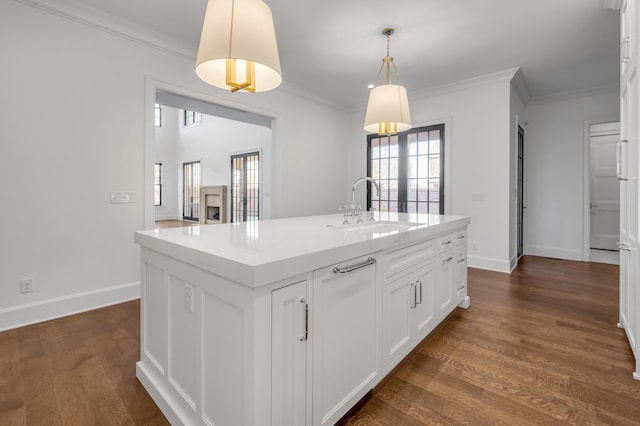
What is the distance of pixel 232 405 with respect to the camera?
1.11 m

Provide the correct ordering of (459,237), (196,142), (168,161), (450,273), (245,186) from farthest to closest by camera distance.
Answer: (168,161) < (196,142) < (245,186) < (459,237) < (450,273)

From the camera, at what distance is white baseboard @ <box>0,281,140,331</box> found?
2.54 metres

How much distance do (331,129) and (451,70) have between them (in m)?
2.28

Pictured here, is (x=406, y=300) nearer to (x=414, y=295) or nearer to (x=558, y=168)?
(x=414, y=295)

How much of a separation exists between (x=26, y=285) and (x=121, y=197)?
1.04 m

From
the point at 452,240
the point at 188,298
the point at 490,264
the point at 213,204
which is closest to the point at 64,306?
the point at 188,298

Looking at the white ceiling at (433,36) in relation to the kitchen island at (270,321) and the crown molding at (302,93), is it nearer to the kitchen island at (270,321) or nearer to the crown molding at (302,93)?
the crown molding at (302,93)

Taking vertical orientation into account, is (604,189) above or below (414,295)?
above

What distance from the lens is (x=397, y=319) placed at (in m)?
1.81

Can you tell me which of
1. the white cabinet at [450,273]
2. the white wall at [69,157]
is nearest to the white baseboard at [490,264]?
the white cabinet at [450,273]

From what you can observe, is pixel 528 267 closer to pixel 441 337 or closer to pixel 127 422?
pixel 441 337

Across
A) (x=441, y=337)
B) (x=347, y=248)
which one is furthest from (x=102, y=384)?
(x=441, y=337)

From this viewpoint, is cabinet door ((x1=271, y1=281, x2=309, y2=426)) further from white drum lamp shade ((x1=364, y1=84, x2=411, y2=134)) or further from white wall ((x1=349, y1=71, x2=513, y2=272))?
Answer: white wall ((x1=349, y1=71, x2=513, y2=272))

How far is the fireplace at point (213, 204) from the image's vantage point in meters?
8.77
